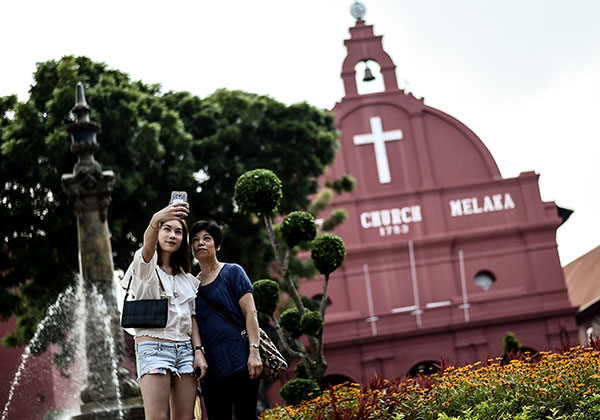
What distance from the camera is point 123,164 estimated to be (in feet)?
52.3

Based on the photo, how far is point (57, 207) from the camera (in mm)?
15953

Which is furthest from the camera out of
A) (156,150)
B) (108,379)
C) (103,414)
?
(156,150)

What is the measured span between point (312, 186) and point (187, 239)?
13893mm

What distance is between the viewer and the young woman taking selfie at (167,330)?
383 cm

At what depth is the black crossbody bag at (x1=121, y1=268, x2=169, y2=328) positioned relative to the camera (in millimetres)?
3898

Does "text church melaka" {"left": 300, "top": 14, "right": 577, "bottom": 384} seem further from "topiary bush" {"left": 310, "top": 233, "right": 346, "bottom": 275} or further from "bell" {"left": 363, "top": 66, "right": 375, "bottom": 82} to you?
"topiary bush" {"left": 310, "top": 233, "right": 346, "bottom": 275}

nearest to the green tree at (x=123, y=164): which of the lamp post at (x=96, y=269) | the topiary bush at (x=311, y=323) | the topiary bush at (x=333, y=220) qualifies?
the topiary bush at (x=333, y=220)

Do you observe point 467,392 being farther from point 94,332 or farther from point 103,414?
point 94,332

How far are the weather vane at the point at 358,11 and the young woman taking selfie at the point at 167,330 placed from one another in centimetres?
2362

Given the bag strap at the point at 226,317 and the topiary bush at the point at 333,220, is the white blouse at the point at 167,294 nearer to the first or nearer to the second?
the bag strap at the point at 226,317

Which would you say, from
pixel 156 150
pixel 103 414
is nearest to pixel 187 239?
pixel 103 414

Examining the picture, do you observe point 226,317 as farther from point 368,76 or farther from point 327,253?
point 368,76

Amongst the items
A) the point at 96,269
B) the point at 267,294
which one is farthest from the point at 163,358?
the point at 96,269

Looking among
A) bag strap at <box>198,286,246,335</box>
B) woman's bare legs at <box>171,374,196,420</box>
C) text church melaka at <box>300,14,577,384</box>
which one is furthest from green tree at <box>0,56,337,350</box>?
woman's bare legs at <box>171,374,196,420</box>
